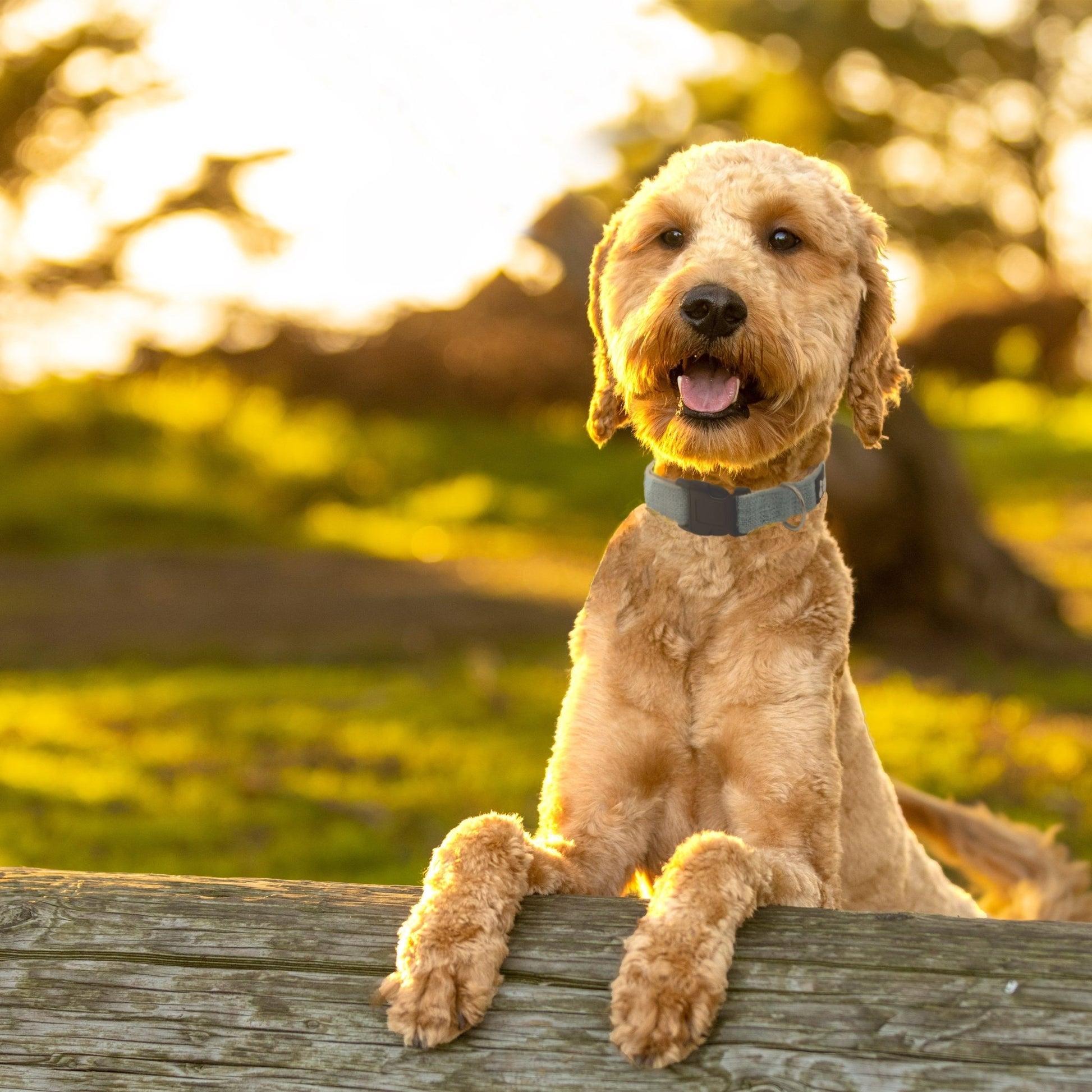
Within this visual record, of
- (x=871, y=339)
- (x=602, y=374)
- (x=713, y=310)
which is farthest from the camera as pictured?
(x=602, y=374)

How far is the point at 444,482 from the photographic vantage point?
20.9 m

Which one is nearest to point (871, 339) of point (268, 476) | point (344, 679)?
point (344, 679)

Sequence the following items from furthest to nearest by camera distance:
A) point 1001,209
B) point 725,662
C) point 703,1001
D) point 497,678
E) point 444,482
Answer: point 1001,209
point 444,482
point 497,678
point 725,662
point 703,1001

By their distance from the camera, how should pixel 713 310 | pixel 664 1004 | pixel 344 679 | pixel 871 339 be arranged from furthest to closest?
pixel 344 679
pixel 871 339
pixel 713 310
pixel 664 1004

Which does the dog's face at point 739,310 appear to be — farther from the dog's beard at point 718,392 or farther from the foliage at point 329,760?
the foliage at point 329,760

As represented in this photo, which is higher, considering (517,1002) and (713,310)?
(713,310)

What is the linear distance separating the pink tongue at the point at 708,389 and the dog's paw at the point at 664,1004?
4.17 feet

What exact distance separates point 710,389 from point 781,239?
47 centimetres

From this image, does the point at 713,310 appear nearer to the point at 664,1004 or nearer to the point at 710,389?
the point at 710,389

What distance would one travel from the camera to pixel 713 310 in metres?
3.17

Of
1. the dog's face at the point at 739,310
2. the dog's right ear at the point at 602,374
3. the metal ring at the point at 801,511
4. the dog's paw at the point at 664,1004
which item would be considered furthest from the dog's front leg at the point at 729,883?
the dog's right ear at the point at 602,374

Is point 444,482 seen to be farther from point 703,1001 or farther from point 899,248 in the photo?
point 703,1001

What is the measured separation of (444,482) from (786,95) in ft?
25.4

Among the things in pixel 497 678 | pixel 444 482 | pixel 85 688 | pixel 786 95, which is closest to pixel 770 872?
pixel 497 678
